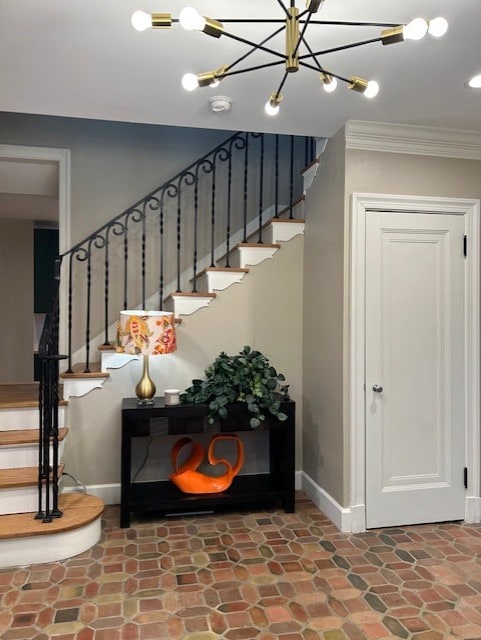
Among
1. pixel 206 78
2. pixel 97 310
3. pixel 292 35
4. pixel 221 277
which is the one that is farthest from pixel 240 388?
pixel 292 35

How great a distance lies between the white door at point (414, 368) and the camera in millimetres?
3174

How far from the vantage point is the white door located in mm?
3174

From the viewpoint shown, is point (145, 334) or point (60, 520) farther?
point (145, 334)

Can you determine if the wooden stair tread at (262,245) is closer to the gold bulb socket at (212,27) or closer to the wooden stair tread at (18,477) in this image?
the wooden stair tread at (18,477)

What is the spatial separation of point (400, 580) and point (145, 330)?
2.01 meters

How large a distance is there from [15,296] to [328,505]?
4616mm

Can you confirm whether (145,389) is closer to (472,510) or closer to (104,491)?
(104,491)

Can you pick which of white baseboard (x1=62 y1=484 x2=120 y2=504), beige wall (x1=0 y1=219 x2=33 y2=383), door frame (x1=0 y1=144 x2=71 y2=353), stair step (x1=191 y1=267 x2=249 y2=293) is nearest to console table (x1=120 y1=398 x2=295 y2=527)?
white baseboard (x1=62 y1=484 x2=120 y2=504)

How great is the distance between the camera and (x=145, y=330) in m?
3.11

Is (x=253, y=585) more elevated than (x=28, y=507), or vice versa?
(x=28, y=507)

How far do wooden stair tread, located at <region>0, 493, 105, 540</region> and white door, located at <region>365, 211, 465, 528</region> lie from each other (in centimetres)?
174

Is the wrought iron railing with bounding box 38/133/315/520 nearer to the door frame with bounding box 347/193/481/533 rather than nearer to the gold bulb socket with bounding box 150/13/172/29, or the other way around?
the door frame with bounding box 347/193/481/533

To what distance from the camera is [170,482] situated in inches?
140

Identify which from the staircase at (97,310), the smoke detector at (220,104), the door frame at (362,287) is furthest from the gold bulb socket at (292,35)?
the staircase at (97,310)
